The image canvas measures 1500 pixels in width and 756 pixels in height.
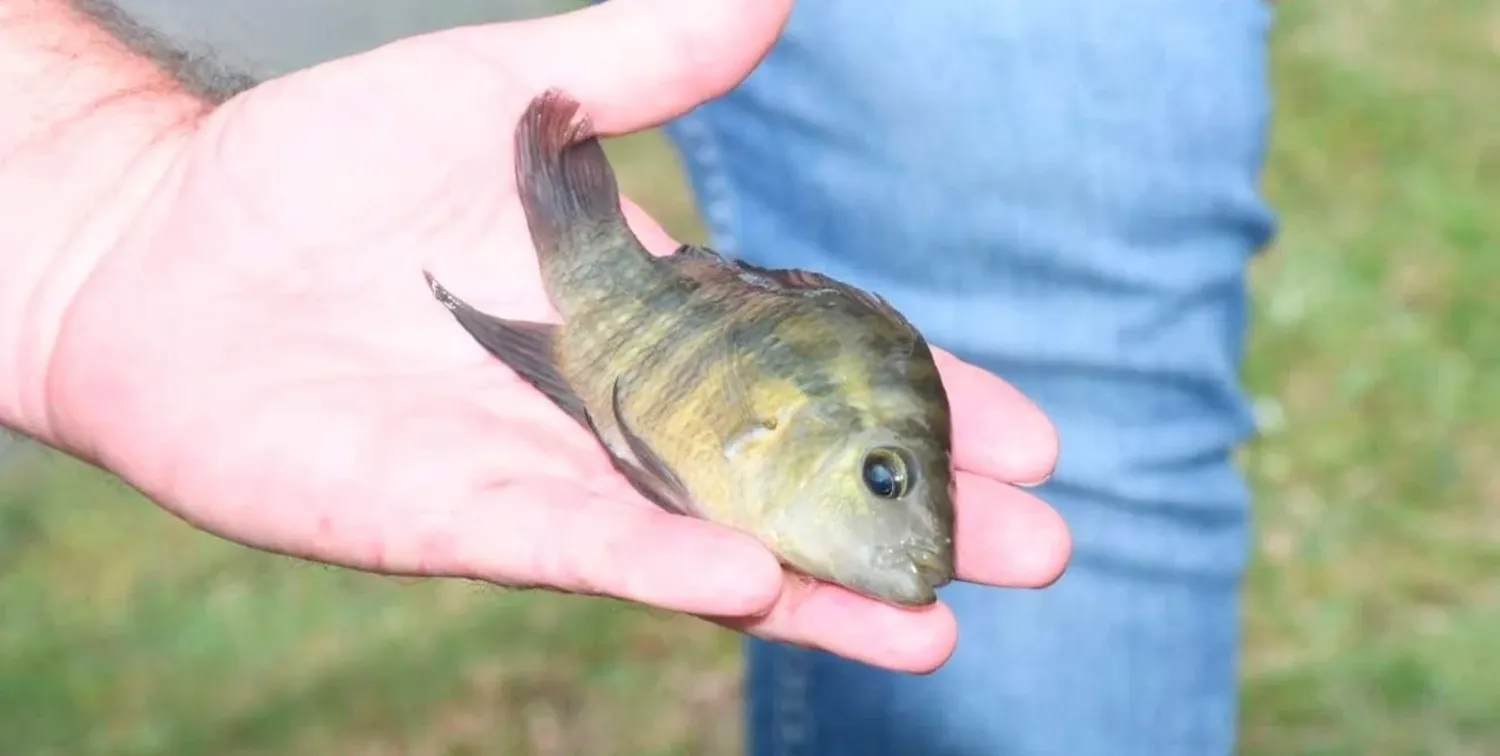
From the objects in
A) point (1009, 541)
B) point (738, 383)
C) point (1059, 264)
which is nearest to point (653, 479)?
point (738, 383)

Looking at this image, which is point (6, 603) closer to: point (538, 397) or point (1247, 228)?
point (538, 397)

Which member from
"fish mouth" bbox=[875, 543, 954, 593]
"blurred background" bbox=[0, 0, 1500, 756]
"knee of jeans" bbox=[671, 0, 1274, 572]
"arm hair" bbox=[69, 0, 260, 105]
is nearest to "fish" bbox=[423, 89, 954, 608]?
"fish mouth" bbox=[875, 543, 954, 593]

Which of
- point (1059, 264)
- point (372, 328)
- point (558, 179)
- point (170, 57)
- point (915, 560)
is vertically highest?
point (1059, 264)

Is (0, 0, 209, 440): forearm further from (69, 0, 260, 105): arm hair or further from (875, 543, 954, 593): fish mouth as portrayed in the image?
(875, 543, 954, 593): fish mouth

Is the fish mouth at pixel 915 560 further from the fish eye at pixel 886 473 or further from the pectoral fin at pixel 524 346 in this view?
the pectoral fin at pixel 524 346

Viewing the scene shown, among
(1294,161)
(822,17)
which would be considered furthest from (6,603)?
(1294,161)

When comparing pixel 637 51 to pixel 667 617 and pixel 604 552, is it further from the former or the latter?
pixel 667 617

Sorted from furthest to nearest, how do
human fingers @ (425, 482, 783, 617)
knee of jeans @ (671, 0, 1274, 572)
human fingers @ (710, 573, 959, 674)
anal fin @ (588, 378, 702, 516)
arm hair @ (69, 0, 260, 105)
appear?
arm hair @ (69, 0, 260, 105) → knee of jeans @ (671, 0, 1274, 572) → anal fin @ (588, 378, 702, 516) → human fingers @ (710, 573, 959, 674) → human fingers @ (425, 482, 783, 617)
